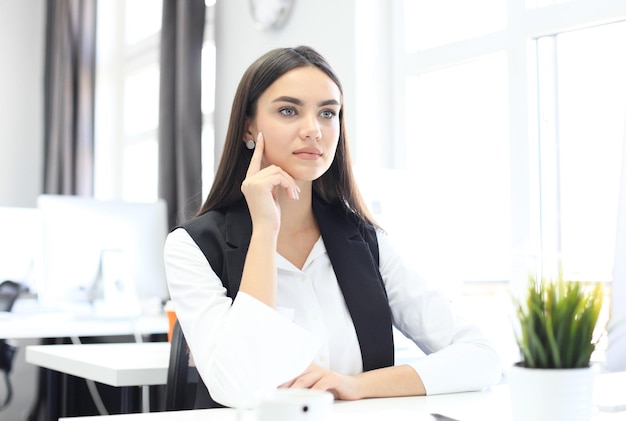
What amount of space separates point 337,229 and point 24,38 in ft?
17.1

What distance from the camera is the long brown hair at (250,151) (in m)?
1.66

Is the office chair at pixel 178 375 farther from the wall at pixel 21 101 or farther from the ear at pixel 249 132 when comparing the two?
the wall at pixel 21 101

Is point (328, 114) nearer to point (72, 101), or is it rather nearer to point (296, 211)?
point (296, 211)

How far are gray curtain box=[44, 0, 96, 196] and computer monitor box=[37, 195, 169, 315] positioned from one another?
2499 mm

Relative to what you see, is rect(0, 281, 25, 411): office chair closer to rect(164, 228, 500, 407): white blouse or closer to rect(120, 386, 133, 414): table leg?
rect(120, 386, 133, 414): table leg

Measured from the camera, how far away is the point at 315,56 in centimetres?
170

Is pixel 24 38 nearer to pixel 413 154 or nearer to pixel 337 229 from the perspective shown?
pixel 413 154

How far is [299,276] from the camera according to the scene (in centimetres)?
163

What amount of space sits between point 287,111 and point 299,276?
358 millimetres

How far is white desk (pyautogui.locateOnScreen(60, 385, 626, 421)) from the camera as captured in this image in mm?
1091

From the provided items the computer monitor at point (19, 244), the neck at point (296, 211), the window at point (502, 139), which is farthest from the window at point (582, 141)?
the computer monitor at point (19, 244)

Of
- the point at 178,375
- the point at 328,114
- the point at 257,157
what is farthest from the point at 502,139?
the point at 178,375

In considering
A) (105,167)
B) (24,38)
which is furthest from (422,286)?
(24,38)

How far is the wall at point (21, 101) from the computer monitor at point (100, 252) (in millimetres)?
3189
